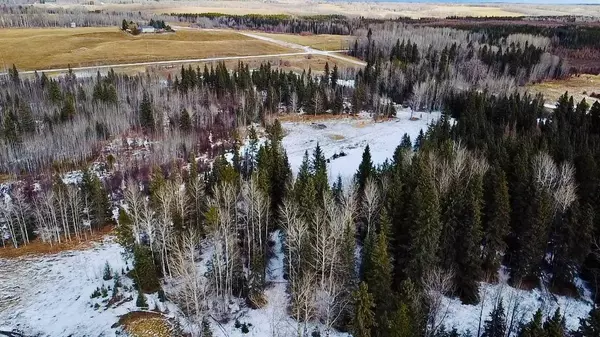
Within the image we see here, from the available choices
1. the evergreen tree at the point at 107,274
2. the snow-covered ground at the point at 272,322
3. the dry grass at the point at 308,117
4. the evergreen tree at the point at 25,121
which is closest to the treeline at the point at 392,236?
the snow-covered ground at the point at 272,322

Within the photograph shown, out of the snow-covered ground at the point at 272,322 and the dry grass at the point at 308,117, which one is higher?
the dry grass at the point at 308,117

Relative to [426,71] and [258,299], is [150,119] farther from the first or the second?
[426,71]

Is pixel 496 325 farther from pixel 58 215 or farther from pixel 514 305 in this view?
pixel 58 215

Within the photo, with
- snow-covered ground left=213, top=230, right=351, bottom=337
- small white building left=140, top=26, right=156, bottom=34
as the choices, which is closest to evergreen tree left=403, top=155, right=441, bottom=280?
snow-covered ground left=213, top=230, right=351, bottom=337

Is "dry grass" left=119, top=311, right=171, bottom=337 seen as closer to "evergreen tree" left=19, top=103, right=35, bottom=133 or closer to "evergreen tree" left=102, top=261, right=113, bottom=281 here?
"evergreen tree" left=102, top=261, right=113, bottom=281

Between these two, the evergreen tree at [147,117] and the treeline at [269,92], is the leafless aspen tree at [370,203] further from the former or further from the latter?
the evergreen tree at [147,117]

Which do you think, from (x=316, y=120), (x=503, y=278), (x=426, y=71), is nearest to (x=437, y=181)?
(x=503, y=278)

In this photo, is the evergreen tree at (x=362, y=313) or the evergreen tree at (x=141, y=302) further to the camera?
the evergreen tree at (x=141, y=302)
